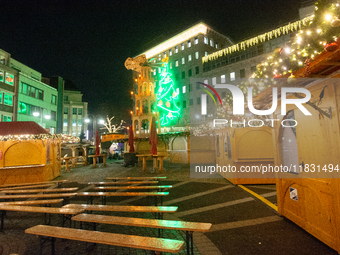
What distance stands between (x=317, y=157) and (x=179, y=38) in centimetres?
4752

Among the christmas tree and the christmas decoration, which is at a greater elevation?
the christmas tree

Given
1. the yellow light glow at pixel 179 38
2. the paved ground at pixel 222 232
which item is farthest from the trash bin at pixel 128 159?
the yellow light glow at pixel 179 38

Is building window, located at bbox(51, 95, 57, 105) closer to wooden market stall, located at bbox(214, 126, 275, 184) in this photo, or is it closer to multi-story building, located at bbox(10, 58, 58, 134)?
multi-story building, located at bbox(10, 58, 58, 134)

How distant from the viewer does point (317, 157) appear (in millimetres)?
3934

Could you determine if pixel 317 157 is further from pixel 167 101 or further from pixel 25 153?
pixel 167 101

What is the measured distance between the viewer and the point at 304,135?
14.3 feet

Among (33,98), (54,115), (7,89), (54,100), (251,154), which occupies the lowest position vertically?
(251,154)

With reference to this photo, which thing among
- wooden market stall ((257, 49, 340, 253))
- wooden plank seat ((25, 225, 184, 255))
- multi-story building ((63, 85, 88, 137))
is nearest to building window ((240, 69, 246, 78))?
wooden market stall ((257, 49, 340, 253))

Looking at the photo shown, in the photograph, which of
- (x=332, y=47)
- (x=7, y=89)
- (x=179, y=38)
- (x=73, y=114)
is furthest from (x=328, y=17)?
(x=73, y=114)

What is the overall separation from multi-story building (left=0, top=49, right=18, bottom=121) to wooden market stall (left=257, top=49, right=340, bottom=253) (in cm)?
3588

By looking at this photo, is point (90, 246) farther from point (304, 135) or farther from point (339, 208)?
point (304, 135)

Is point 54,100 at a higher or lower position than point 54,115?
higher

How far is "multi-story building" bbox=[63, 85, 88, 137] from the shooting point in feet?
170

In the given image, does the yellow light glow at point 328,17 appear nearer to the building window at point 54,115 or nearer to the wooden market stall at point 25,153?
the wooden market stall at point 25,153
